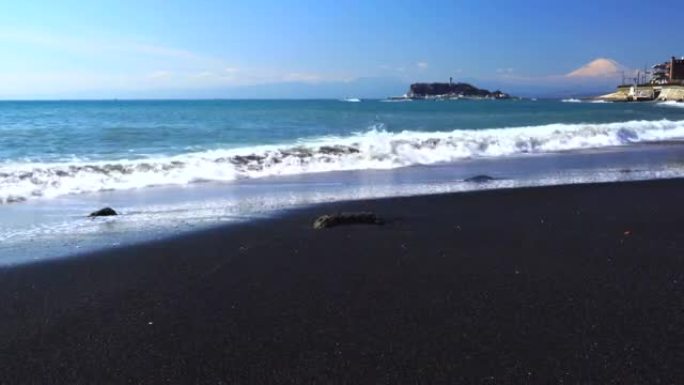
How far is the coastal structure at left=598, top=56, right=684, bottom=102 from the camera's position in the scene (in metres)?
124

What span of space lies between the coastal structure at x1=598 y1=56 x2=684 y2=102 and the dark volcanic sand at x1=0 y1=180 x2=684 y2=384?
123498mm

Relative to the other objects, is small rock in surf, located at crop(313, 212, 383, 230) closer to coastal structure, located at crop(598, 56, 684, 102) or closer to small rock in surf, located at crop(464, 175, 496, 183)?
small rock in surf, located at crop(464, 175, 496, 183)

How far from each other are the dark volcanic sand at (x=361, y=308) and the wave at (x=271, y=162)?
Answer: 647 cm

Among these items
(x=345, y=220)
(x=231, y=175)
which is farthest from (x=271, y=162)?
(x=345, y=220)

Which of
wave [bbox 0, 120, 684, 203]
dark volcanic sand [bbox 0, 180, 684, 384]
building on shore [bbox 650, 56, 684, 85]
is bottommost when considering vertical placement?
dark volcanic sand [bbox 0, 180, 684, 384]

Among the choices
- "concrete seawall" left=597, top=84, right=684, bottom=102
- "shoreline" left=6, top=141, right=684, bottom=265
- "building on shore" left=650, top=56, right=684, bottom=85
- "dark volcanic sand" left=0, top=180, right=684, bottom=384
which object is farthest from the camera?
"building on shore" left=650, top=56, right=684, bottom=85

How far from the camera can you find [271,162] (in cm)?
1653

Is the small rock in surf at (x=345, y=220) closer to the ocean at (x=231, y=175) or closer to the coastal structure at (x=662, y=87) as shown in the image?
the ocean at (x=231, y=175)

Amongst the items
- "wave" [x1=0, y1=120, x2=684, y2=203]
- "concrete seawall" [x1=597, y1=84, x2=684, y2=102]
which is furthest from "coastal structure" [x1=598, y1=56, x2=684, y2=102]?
"wave" [x1=0, y1=120, x2=684, y2=203]

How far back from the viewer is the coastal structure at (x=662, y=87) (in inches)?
4865

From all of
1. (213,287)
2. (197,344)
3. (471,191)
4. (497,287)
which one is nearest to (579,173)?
(471,191)

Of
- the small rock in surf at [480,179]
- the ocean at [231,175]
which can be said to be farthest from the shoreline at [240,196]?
the small rock in surf at [480,179]

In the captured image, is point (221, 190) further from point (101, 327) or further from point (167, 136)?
point (167, 136)

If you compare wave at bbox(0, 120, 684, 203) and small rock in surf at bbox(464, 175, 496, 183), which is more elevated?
wave at bbox(0, 120, 684, 203)
